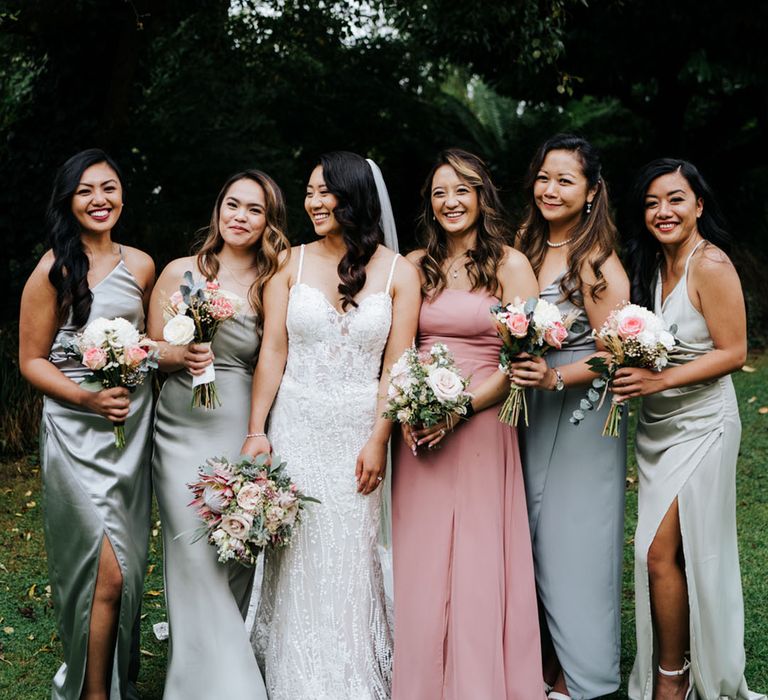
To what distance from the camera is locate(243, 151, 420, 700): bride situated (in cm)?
470

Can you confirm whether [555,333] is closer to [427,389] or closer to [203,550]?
[427,389]

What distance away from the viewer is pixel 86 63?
9922 mm

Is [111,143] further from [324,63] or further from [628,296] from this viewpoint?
[628,296]

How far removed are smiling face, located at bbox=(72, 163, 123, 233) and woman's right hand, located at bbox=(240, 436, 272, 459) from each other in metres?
1.31

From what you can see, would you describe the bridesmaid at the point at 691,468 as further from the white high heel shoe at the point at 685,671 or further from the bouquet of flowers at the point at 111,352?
the bouquet of flowers at the point at 111,352

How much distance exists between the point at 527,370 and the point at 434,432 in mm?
541

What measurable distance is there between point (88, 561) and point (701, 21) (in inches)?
417

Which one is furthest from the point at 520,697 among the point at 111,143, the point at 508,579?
the point at 111,143

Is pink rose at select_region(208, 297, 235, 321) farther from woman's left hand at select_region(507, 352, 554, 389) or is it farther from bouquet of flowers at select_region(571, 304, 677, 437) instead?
bouquet of flowers at select_region(571, 304, 677, 437)

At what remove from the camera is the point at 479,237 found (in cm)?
479

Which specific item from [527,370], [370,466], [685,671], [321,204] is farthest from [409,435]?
[685,671]

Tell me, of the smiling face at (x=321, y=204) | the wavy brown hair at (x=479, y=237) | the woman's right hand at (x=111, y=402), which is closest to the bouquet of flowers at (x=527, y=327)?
the wavy brown hair at (x=479, y=237)

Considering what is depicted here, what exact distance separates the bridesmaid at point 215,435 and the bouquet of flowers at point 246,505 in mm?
241

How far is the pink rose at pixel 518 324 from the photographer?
4.16 metres
